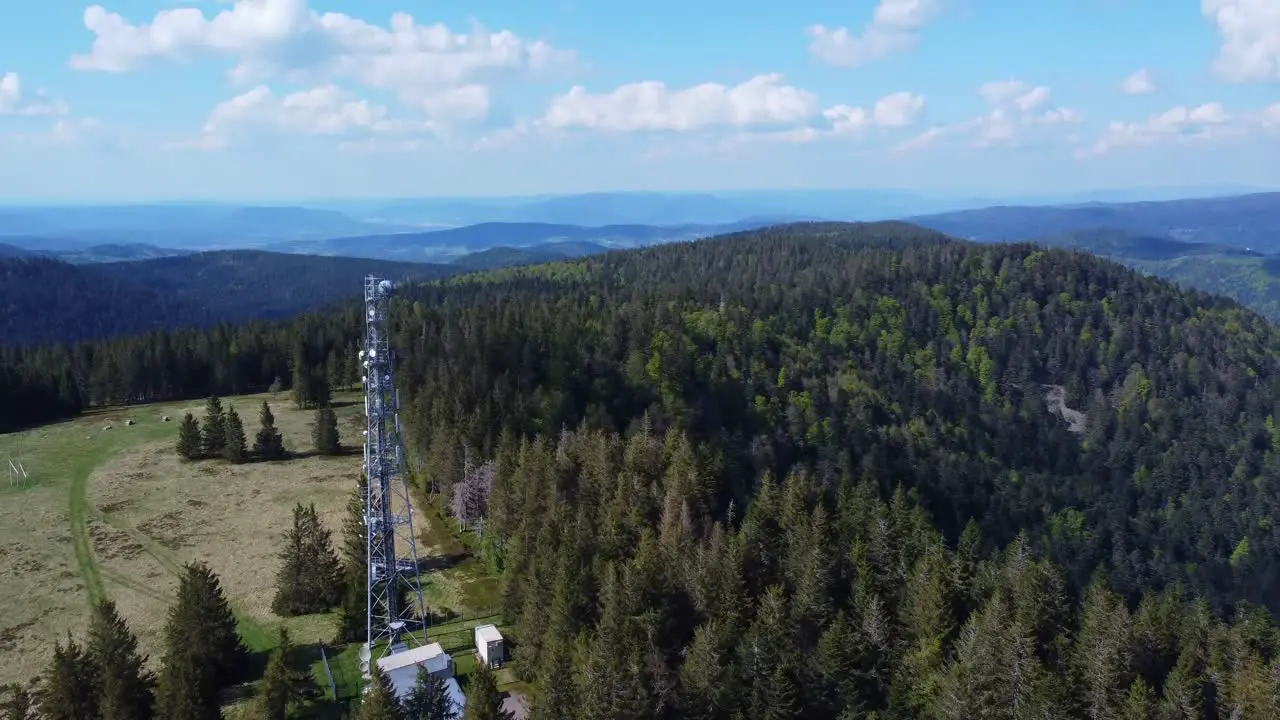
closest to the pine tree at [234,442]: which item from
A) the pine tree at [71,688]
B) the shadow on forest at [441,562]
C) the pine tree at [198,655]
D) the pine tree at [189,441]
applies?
the pine tree at [189,441]

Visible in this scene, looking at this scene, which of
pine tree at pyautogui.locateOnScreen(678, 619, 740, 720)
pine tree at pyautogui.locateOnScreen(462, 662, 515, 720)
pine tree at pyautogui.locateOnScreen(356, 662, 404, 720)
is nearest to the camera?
pine tree at pyautogui.locateOnScreen(356, 662, 404, 720)

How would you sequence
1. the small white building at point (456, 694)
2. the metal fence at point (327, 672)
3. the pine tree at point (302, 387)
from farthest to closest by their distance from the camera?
the pine tree at point (302, 387) → the metal fence at point (327, 672) → the small white building at point (456, 694)

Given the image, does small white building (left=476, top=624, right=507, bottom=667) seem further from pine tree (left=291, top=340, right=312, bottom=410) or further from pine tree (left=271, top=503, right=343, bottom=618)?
pine tree (left=291, top=340, right=312, bottom=410)

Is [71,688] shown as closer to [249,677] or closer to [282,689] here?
[249,677]

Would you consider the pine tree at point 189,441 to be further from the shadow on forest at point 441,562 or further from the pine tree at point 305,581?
the pine tree at point 305,581

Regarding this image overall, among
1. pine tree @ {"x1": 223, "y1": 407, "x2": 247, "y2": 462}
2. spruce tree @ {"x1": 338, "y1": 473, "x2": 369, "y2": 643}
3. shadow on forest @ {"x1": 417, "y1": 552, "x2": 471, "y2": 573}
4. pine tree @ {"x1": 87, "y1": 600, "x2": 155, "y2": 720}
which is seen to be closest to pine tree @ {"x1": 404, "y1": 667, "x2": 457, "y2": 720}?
pine tree @ {"x1": 87, "y1": 600, "x2": 155, "y2": 720}

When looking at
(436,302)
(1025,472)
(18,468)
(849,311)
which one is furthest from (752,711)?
(436,302)

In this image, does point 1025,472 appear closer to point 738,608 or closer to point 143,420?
point 738,608

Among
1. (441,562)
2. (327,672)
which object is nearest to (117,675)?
(327,672)
